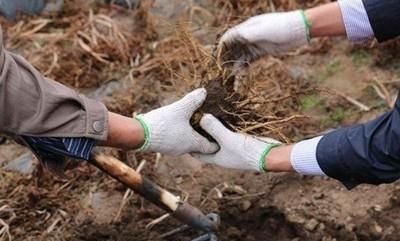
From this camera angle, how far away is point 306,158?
2330 mm

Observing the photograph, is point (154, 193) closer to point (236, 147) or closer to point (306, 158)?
point (236, 147)

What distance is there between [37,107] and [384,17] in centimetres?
111

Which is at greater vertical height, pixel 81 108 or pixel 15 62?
pixel 15 62

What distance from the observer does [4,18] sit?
145 inches

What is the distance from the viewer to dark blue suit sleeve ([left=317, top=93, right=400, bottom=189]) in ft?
7.04

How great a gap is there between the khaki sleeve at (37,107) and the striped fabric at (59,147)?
0.02m

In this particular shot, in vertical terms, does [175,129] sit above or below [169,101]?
above

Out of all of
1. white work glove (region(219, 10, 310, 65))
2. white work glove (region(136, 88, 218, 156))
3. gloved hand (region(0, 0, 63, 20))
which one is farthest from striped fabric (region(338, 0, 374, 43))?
gloved hand (region(0, 0, 63, 20))

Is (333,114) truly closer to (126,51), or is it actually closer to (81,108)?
(126,51)

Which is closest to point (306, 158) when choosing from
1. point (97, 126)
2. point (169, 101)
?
point (97, 126)

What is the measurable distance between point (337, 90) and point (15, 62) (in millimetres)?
1502

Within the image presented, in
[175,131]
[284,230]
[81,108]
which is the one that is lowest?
[284,230]

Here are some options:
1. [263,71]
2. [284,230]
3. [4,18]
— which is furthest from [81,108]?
[4,18]

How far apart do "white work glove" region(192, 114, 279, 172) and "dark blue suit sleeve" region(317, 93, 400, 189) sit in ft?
0.65
